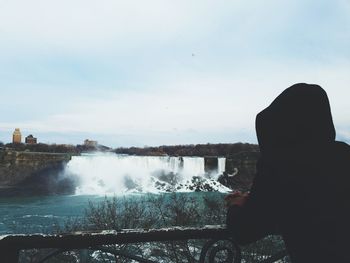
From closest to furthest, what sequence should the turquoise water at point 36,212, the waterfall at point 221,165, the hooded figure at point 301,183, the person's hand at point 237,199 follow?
the hooded figure at point 301,183
the person's hand at point 237,199
the turquoise water at point 36,212
the waterfall at point 221,165

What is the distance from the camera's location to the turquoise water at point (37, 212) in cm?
2641

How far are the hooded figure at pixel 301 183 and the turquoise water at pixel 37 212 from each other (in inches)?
930

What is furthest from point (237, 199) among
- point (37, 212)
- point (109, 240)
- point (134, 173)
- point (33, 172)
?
point (33, 172)

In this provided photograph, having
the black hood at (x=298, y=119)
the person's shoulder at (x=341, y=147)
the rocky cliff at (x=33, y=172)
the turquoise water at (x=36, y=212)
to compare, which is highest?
the black hood at (x=298, y=119)

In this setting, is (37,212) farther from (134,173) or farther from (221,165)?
(221,165)

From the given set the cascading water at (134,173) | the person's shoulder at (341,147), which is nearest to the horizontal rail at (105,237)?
the person's shoulder at (341,147)

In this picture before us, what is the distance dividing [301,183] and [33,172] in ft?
187

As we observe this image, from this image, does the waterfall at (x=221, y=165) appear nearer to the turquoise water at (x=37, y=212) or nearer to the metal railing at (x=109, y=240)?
the turquoise water at (x=37, y=212)

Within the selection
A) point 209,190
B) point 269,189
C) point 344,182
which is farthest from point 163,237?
point 209,190

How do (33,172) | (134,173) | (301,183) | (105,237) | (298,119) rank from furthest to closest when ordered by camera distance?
(33,172) → (134,173) → (105,237) → (298,119) → (301,183)

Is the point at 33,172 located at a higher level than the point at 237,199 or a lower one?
lower

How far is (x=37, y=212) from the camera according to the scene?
3412 cm

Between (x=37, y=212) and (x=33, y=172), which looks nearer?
(x=37, y=212)

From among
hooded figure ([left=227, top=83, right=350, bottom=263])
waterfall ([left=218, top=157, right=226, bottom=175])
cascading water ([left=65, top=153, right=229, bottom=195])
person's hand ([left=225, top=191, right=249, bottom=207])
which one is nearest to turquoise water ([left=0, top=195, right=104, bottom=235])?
cascading water ([left=65, top=153, right=229, bottom=195])
